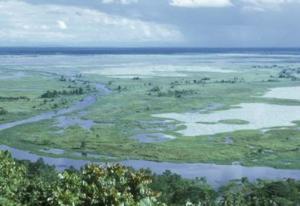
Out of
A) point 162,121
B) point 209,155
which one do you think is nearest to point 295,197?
point 209,155

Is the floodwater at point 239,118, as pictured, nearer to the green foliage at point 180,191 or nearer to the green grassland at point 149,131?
the green grassland at point 149,131

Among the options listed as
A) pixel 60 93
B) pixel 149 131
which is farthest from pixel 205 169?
pixel 60 93

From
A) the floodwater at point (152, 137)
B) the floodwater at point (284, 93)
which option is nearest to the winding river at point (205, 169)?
the floodwater at point (152, 137)

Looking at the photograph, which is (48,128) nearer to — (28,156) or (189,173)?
(28,156)

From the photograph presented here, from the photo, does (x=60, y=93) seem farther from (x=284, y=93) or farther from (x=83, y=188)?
(x=83, y=188)

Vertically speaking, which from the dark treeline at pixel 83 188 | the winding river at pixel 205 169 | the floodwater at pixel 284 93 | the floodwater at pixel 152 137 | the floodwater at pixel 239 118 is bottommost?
the winding river at pixel 205 169

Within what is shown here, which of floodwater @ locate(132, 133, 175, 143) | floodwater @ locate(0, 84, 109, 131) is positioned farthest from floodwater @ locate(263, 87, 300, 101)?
floodwater @ locate(132, 133, 175, 143)
